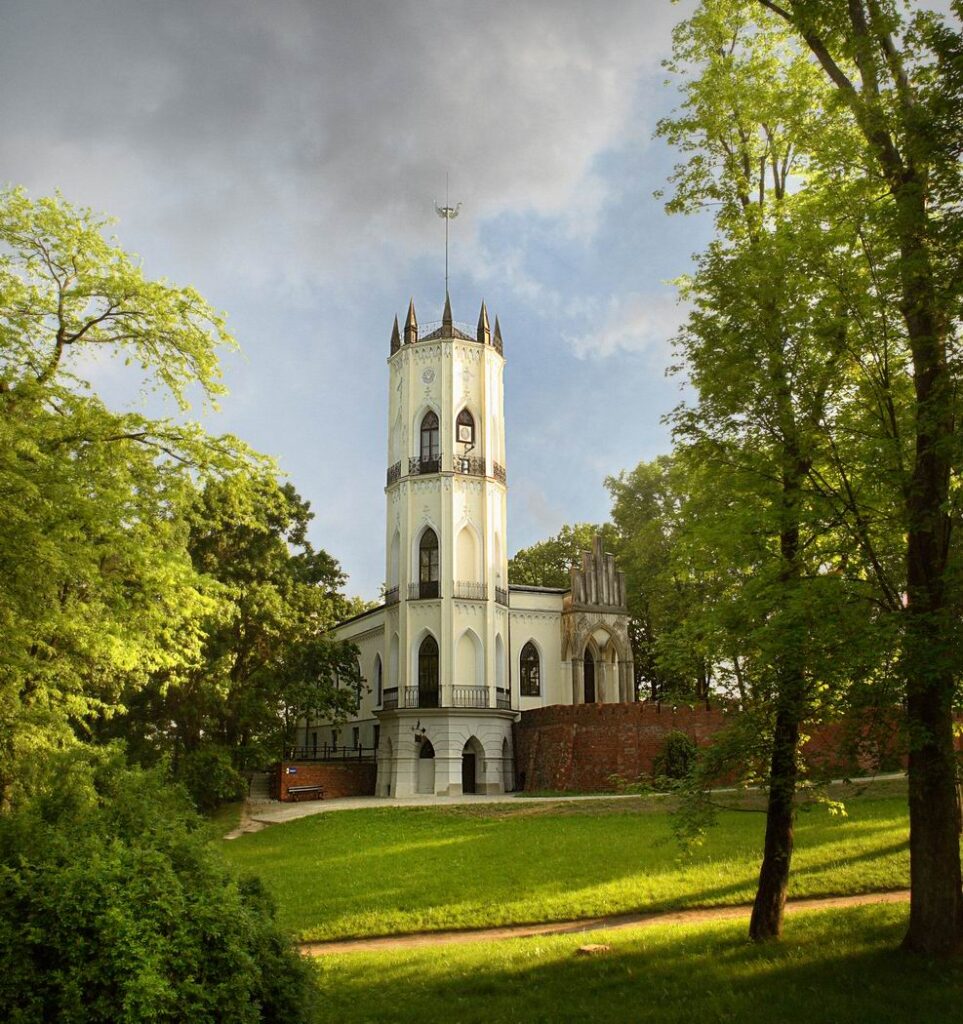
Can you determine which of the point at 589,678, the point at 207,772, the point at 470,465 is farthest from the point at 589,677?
the point at 207,772

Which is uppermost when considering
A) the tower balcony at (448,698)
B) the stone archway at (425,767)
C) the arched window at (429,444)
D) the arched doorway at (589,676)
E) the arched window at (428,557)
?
the arched window at (429,444)

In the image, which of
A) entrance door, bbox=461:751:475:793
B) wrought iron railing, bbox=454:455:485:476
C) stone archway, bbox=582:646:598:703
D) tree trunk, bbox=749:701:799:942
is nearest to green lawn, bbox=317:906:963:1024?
tree trunk, bbox=749:701:799:942

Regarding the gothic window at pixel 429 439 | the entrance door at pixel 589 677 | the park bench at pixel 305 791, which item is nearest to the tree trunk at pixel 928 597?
the park bench at pixel 305 791

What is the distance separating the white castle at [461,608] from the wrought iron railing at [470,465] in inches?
2.1

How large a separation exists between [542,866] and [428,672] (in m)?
18.5

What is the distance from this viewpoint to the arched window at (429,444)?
3609 centimetres

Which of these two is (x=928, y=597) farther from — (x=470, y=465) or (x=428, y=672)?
(x=470, y=465)

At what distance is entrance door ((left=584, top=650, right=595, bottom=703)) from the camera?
124ft

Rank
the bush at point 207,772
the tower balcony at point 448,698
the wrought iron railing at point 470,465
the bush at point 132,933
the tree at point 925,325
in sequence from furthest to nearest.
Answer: the wrought iron railing at point 470,465, the tower balcony at point 448,698, the bush at point 207,772, the tree at point 925,325, the bush at point 132,933

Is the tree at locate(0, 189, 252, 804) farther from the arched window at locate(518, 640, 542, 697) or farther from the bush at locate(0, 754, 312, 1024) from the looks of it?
the arched window at locate(518, 640, 542, 697)

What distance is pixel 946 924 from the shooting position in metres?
9.21

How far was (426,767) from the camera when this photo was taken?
33.6 metres

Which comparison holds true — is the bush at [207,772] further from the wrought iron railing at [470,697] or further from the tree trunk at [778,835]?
the tree trunk at [778,835]

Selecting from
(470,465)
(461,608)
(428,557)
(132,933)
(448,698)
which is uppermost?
(470,465)
